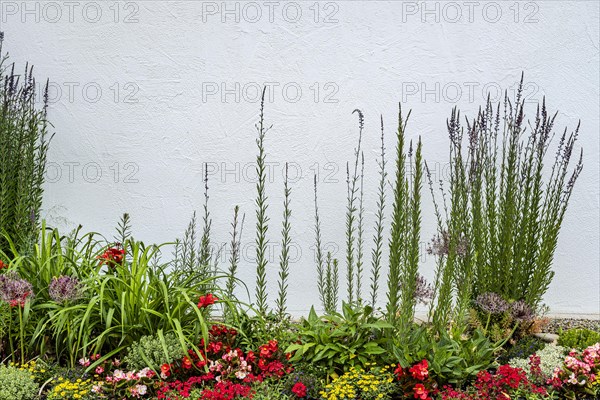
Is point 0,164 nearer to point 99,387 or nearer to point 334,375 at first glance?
point 99,387

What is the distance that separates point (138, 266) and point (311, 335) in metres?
1.15

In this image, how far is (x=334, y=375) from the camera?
134 inches

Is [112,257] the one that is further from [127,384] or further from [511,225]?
[511,225]

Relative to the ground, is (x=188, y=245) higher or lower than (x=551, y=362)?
higher

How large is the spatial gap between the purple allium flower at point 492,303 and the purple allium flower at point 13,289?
2.93 m

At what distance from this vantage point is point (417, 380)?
10.8ft

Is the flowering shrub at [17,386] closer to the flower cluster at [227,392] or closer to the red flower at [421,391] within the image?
the flower cluster at [227,392]

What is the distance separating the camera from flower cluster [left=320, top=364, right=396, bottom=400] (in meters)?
3.19

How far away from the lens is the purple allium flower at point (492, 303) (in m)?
4.41

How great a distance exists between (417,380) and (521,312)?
1.51m

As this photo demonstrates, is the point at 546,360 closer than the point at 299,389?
No

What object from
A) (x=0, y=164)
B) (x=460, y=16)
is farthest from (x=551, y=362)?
(x=0, y=164)

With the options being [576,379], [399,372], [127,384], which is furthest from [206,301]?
[576,379]

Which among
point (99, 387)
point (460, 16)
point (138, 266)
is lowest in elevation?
point (99, 387)
